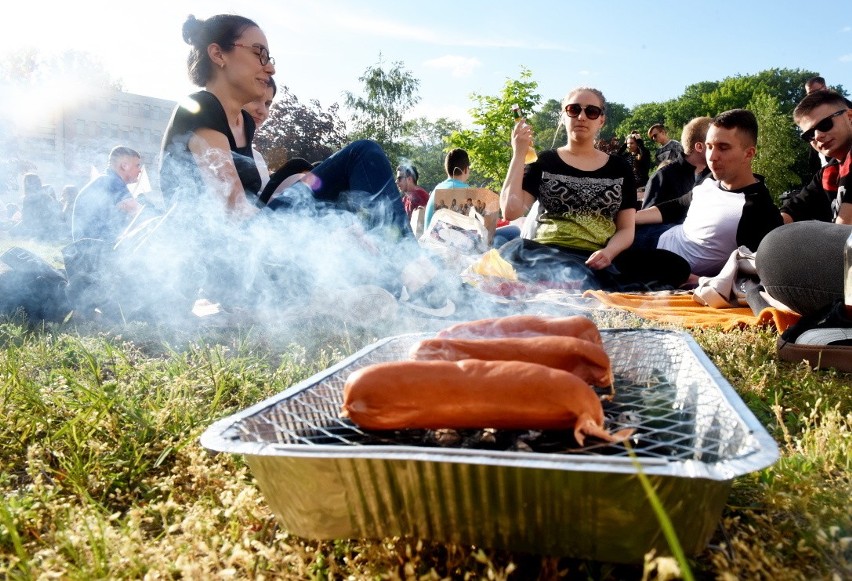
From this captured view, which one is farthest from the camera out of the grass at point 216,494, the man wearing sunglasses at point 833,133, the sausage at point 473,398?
the man wearing sunglasses at point 833,133

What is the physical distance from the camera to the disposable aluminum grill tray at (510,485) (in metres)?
1.20

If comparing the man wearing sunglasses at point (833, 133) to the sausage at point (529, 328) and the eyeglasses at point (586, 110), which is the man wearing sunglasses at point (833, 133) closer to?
the eyeglasses at point (586, 110)

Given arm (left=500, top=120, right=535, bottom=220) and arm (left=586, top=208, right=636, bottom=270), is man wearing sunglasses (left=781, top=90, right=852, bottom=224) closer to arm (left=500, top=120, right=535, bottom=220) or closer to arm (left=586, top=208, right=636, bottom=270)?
arm (left=586, top=208, right=636, bottom=270)

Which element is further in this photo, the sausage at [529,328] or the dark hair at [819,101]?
the dark hair at [819,101]

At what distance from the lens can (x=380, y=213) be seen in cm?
443

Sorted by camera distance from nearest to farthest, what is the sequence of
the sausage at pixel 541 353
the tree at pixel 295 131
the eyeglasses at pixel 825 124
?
the sausage at pixel 541 353, the eyeglasses at pixel 825 124, the tree at pixel 295 131

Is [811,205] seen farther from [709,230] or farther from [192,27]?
[192,27]

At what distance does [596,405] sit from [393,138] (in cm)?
3445

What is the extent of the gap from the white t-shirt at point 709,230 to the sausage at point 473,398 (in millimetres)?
5249

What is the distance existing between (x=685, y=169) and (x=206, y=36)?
22.4 ft

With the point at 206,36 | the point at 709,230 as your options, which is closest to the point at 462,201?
the point at 709,230

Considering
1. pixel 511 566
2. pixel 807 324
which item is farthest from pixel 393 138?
pixel 511 566

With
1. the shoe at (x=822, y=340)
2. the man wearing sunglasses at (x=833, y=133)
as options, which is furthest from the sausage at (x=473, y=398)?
the man wearing sunglasses at (x=833, y=133)

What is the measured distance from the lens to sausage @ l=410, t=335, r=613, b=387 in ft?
6.57
